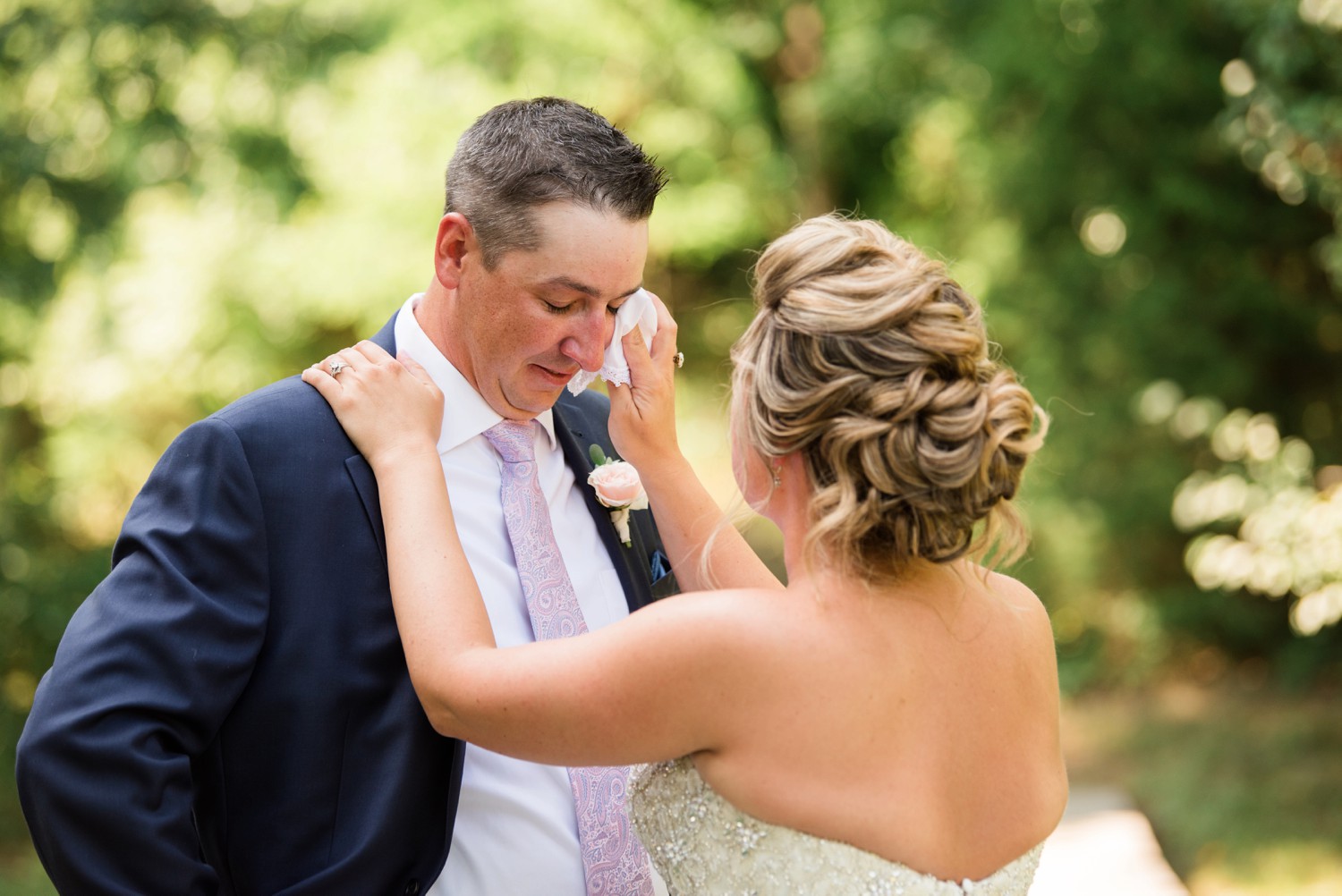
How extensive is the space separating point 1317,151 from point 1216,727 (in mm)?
4367

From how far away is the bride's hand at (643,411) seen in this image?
8.90ft

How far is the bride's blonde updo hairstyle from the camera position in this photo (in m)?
1.97

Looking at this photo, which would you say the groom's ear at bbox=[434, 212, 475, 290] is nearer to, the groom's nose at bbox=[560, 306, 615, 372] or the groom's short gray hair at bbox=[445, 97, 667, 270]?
the groom's short gray hair at bbox=[445, 97, 667, 270]

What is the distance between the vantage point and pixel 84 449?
37.0ft

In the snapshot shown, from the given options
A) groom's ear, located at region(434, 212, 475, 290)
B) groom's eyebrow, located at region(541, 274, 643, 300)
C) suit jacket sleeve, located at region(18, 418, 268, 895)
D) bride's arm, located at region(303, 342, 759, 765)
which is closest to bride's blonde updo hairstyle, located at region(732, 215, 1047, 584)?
bride's arm, located at region(303, 342, 759, 765)

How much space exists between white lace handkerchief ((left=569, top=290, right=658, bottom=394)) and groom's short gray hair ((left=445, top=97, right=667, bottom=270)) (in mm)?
179

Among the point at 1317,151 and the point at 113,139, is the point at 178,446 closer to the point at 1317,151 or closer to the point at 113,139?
the point at 1317,151

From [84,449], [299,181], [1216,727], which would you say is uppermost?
[299,181]

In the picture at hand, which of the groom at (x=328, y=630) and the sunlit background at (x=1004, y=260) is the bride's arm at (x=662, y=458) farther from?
the sunlit background at (x=1004, y=260)

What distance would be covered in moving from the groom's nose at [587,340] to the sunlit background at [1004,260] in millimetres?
2528

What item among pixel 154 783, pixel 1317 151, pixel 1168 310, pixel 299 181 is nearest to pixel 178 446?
pixel 154 783

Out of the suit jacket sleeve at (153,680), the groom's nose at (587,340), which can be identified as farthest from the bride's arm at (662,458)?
the suit jacket sleeve at (153,680)

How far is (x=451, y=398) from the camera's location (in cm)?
268

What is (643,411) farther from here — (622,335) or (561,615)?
(561,615)
